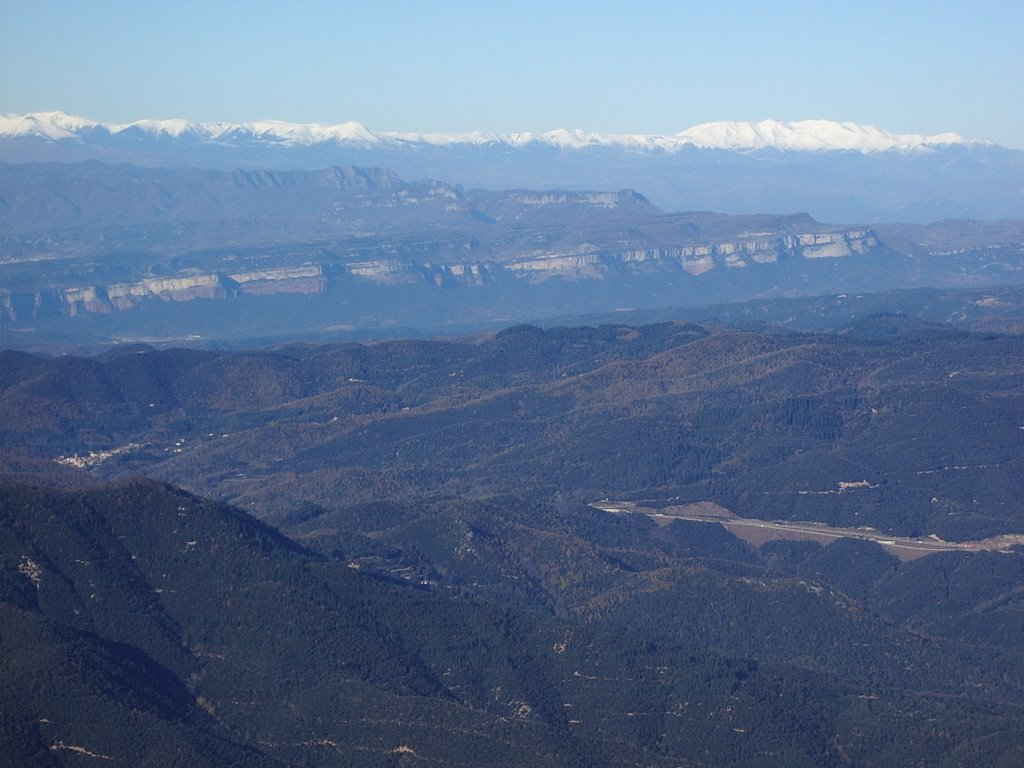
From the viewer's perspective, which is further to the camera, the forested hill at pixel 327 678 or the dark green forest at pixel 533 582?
the dark green forest at pixel 533 582

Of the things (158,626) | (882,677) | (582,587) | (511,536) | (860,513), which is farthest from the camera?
(860,513)

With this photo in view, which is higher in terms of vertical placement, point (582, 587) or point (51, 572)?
point (51, 572)

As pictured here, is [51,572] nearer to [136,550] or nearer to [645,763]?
Answer: [136,550]

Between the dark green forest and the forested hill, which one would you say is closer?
the forested hill

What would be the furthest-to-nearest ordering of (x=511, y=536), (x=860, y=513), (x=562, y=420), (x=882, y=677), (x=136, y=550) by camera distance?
1. (x=562, y=420)
2. (x=860, y=513)
3. (x=511, y=536)
4. (x=882, y=677)
5. (x=136, y=550)

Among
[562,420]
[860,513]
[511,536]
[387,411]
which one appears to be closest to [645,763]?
[511,536]

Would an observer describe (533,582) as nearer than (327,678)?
No

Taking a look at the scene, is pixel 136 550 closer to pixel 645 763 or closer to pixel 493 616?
pixel 493 616

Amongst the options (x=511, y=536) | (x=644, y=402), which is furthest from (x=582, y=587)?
(x=644, y=402)

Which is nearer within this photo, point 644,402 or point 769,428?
point 769,428
